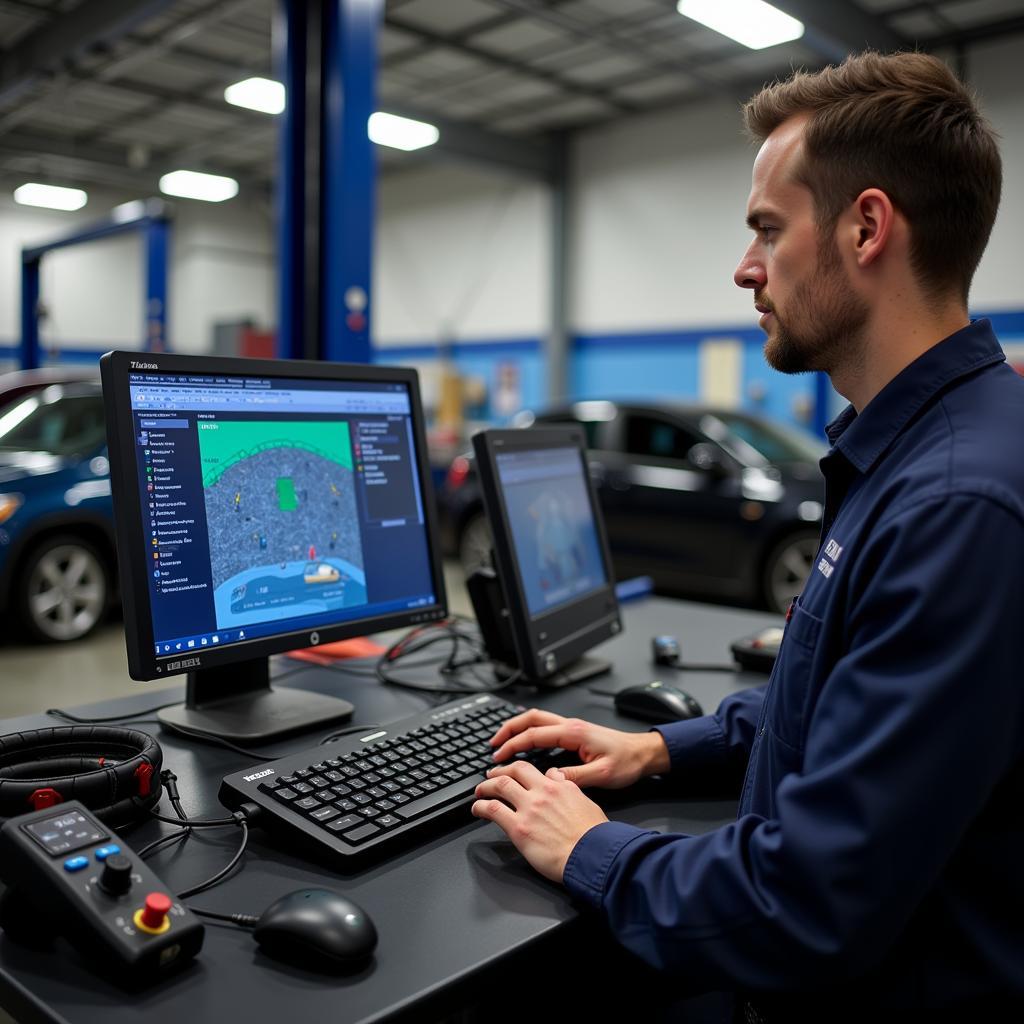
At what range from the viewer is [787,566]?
5.46 m

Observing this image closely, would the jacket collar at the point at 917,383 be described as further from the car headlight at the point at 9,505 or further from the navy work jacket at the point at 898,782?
the car headlight at the point at 9,505

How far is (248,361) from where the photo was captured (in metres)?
1.44

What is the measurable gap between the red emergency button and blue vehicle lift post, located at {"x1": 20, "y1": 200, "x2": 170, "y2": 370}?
A: 5694 millimetres

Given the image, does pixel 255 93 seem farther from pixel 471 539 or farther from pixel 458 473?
pixel 471 539

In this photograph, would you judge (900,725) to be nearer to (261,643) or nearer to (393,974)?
(393,974)

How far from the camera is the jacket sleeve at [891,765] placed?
2.57 ft

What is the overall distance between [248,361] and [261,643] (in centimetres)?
43

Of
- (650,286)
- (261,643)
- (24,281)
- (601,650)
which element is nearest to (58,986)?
(261,643)

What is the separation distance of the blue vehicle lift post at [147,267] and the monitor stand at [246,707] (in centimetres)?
497

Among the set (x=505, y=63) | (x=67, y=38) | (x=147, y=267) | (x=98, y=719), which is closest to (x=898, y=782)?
(x=98, y=719)

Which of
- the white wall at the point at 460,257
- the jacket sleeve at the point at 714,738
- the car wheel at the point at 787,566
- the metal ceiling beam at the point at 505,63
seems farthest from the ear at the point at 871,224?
the white wall at the point at 460,257

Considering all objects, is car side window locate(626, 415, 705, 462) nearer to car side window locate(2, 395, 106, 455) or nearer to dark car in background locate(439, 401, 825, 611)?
dark car in background locate(439, 401, 825, 611)

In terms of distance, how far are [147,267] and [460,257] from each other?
19.3 ft

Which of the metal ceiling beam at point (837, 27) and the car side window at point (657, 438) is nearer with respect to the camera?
the car side window at point (657, 438)
